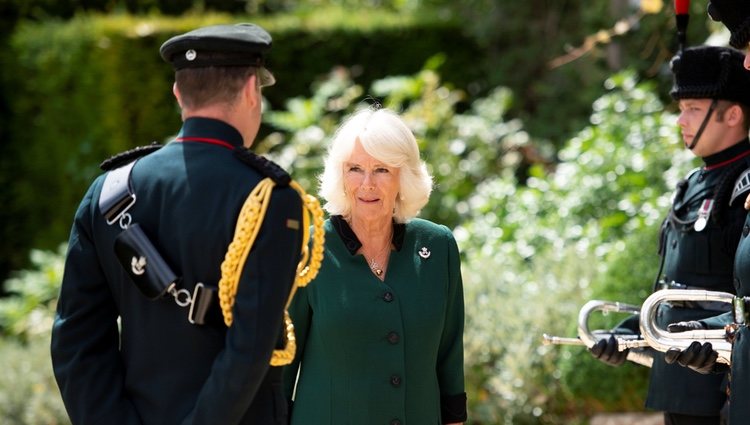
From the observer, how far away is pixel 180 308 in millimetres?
2852

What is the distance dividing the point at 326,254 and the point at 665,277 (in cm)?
122

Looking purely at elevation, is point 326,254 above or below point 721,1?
below

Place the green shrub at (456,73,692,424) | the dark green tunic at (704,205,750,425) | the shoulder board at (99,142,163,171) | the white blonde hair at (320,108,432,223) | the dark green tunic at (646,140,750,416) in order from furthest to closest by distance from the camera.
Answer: the green shrub at (456,73,692,424), the dark green tunic at (646,140,750,416), the white blonde hair at (320,108,432,223), the dark green tunic at (704,205,750,425), the shoulder board at (99,142,163,171)

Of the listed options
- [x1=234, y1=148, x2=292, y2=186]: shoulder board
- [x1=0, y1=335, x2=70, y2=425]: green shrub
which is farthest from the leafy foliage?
[x1=234, y1=148, x2=292, y2=186]: shoulder board

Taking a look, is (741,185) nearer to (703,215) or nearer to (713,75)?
(703,215)

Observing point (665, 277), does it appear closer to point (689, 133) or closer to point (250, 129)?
point (689, 133)

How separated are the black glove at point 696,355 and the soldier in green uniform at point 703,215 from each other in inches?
12.0

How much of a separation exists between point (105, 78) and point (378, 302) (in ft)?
20.1

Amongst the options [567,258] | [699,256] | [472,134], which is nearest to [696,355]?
[699,256]

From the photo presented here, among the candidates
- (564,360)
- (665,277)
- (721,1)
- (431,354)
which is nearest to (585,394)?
(564,360)

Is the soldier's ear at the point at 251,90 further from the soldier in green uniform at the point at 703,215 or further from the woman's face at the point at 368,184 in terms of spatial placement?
the soldier in green uniform at the point at 703,215

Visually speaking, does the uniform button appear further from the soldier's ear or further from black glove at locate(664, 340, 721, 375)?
the soldier's ear

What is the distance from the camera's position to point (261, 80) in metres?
2.99

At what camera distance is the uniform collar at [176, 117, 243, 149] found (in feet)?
9.57
